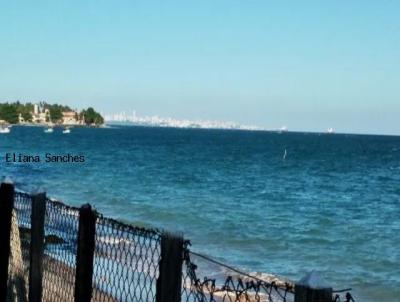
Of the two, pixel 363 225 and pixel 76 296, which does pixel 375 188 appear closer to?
pixel 363 225

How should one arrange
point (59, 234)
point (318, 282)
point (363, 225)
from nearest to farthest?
point (318, 282)
point (59, 234)
point (363, 225)

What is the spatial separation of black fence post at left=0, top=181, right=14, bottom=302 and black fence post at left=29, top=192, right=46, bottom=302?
23 centimetres

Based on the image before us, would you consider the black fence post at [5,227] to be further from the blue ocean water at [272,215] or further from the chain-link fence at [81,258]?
the blue ocean water at [272,215]

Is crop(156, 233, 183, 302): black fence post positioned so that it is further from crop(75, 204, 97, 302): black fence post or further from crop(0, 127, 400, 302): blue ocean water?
crop(75, 204, 97, 302): black fence post

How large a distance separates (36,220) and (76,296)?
951 mm

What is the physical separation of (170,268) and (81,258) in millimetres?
1049

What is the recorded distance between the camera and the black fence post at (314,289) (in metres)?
2.47

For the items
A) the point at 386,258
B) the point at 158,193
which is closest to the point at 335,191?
the point at 158,193

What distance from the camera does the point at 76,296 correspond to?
420 centimetres

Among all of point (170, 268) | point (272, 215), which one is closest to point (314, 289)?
point (170, 268)

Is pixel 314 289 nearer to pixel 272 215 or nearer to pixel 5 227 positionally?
pixel 5 227

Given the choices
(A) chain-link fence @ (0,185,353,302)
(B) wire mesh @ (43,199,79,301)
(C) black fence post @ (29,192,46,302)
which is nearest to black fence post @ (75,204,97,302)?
(A) chain-link fence @ (0,185,353,302)

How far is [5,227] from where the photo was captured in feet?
17.1

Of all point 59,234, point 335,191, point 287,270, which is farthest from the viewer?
point 335,191
